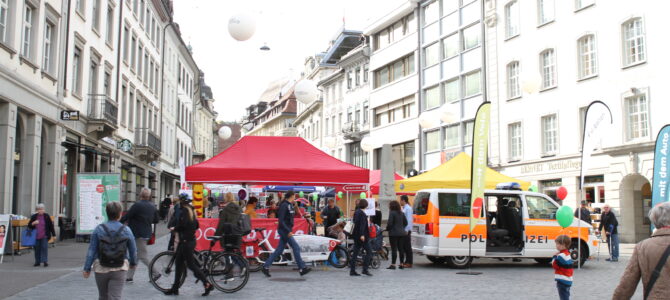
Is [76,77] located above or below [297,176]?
above

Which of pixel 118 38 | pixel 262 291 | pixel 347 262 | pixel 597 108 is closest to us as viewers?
pixel 262 291

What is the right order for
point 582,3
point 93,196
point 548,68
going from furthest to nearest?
point 548,68, point 582,3, point 93,196

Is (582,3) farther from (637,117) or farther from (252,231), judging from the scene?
(252,231)

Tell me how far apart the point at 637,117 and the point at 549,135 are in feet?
18.1

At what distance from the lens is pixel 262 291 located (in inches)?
462

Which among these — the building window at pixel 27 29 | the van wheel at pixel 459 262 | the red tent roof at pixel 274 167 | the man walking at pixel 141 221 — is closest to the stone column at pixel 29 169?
the building window at pixel 27 29

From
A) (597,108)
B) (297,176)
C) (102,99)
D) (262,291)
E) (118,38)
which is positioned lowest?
(262,291)

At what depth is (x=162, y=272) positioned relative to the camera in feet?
37.8

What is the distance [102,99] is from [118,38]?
537 cm

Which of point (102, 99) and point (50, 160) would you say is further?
point (102, 99)

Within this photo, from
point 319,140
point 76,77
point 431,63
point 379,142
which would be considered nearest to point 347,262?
point 76,77

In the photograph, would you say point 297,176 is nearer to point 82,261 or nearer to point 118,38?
point 82,261

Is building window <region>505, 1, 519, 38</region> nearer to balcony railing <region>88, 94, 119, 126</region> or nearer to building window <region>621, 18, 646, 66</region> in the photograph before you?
building window <region>621, 18, 646, 66</region>

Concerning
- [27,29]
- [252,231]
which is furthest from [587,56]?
[27,29]
